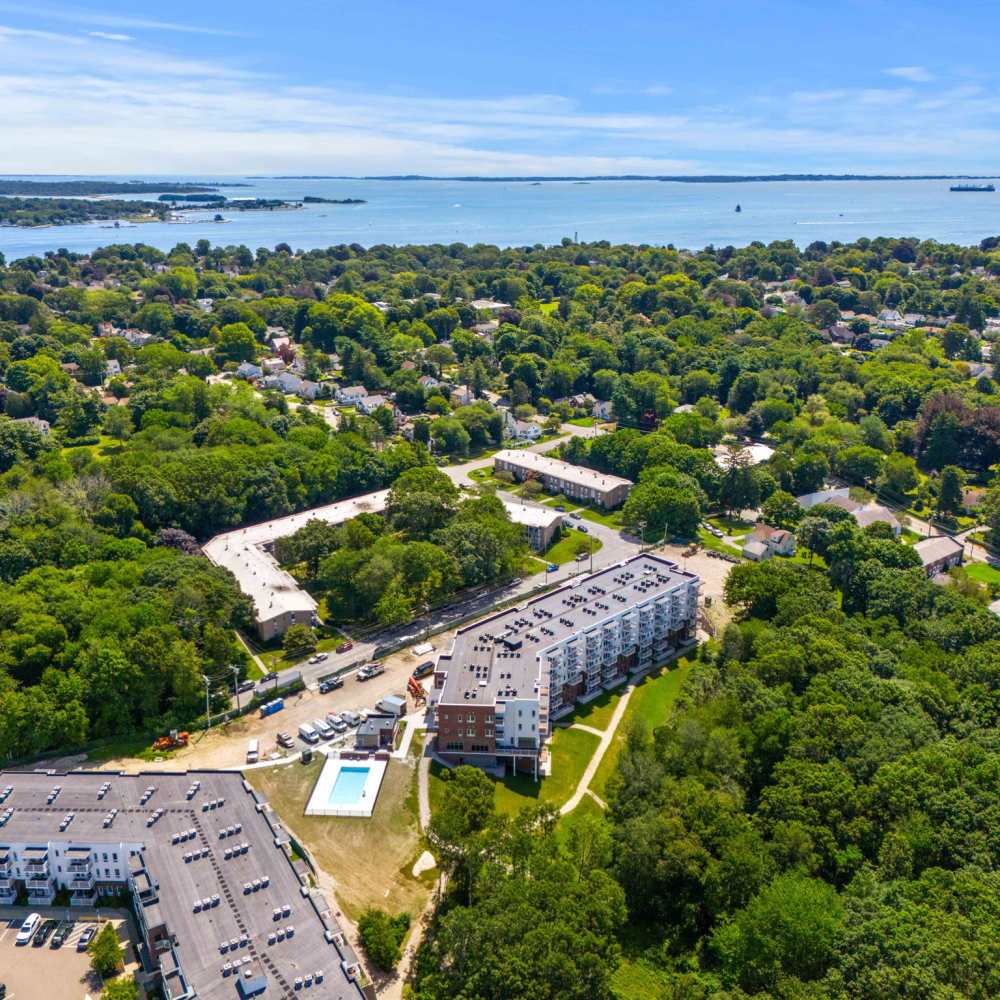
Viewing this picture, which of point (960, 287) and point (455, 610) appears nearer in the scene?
point (455, 610)

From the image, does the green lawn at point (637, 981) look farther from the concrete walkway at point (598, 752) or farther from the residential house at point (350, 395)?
the residential house at point (350, 395)

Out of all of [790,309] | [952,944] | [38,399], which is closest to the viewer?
[952,944]

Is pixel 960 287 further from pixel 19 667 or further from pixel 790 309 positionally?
pixel 19 667

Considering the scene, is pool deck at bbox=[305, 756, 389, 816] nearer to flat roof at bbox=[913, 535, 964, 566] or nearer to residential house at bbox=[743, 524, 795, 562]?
residential house at bbox=[743, 524, 795, 562]

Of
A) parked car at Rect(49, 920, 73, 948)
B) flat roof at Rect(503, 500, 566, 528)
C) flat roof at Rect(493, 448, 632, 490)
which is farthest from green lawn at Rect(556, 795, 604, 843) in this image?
flat roof at Rect(493, 448, 632, 490)

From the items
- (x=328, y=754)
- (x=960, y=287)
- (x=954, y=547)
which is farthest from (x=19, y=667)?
(x=960, y=287)
